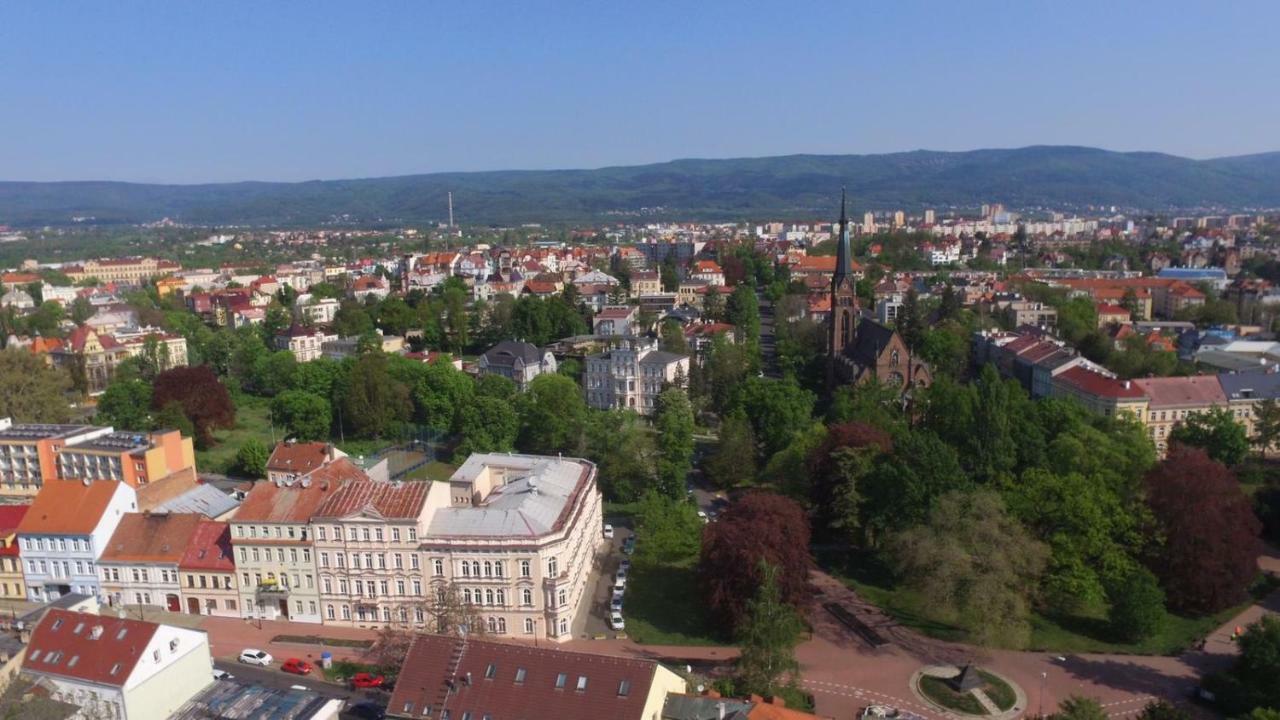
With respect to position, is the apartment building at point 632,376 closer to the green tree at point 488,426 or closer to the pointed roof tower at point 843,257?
the green tree at point 488,426

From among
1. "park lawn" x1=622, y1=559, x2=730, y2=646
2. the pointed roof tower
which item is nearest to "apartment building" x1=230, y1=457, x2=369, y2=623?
"park lawn" x1=622, y1=559, x2=730, y2=646

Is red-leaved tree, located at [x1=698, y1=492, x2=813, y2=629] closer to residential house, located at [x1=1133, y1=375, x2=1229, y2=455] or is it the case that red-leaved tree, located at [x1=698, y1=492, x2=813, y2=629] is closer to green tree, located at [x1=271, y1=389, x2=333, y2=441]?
residential house, located at [x1=1133, y1=375, x2=1229, y2=455]

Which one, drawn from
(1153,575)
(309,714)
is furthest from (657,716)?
(1153,575)

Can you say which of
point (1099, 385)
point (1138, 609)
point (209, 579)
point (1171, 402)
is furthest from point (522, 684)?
point (1171, 402)

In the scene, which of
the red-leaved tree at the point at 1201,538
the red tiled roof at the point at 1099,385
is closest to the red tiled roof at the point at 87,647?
the red-leaved tree at the point at 1201,538

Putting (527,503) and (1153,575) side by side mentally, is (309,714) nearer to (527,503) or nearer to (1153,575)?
(527,503)
